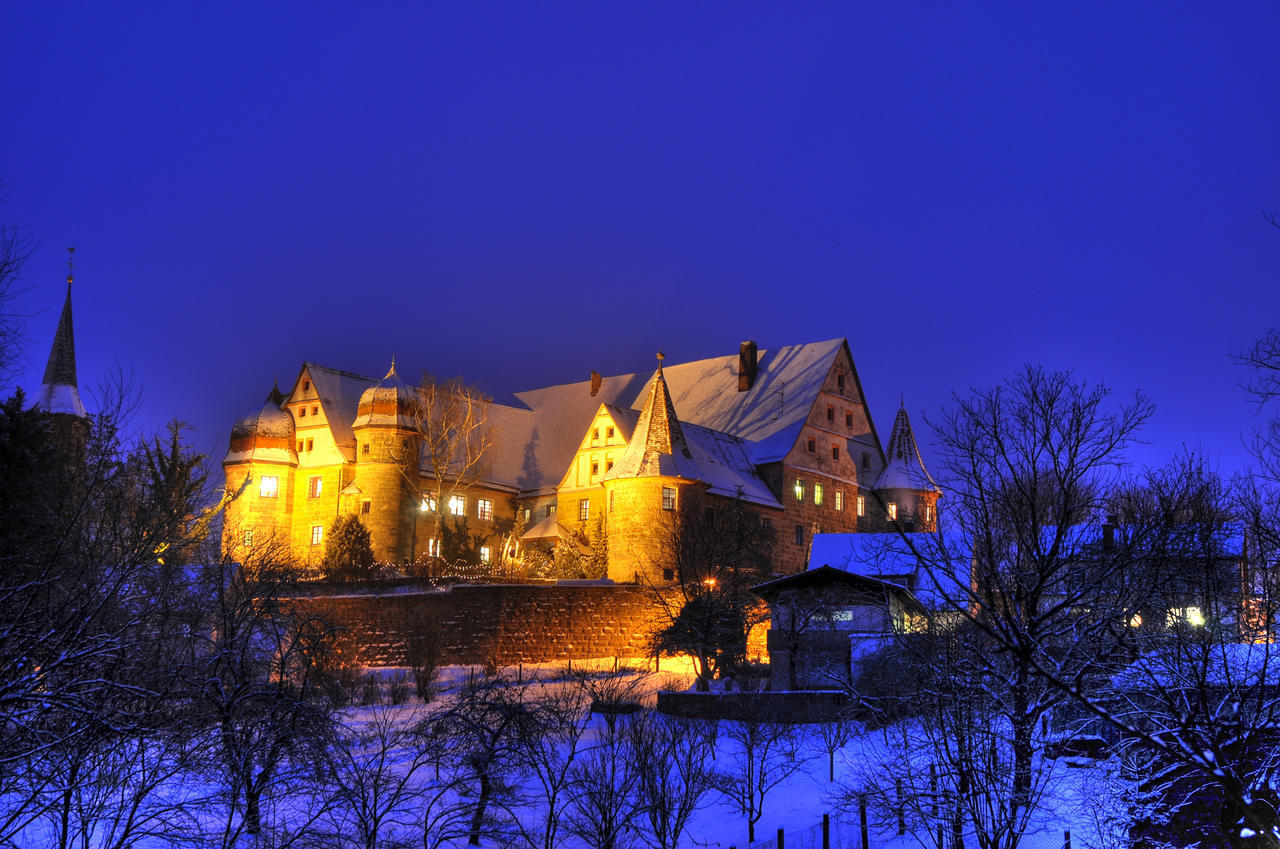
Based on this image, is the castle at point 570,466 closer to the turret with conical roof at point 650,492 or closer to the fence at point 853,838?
the turret with conical roof at point 650,492

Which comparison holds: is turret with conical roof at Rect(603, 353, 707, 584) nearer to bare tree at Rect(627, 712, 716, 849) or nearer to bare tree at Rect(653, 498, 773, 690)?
bare tree at Rect(653, 498, 773, 690)

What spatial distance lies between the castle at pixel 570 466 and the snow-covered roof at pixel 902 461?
0.09 metres

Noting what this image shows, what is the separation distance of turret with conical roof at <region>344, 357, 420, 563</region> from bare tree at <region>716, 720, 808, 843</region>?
26383 millimetres

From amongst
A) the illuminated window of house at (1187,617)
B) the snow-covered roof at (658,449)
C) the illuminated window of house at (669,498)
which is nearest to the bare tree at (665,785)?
the illuminated window of house at (1187,617)

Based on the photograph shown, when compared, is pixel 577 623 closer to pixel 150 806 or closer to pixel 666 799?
pixel 666 799

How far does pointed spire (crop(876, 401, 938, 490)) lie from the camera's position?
212ft

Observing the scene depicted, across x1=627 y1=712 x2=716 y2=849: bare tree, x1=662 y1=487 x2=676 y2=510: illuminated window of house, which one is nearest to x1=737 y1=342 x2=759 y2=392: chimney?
x1=662 y1=487 x2=676 y2=510: illuminated window of house

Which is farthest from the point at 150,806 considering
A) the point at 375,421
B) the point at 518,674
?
the point at 375,421

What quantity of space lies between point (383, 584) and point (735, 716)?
17953mm

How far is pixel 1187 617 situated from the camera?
100 feet

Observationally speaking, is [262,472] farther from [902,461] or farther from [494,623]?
[902,461]

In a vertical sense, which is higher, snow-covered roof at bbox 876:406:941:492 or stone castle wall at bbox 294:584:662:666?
snow-covered roof at bbox 876:406:941:492

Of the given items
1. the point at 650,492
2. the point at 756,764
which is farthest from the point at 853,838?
the point at 650,492

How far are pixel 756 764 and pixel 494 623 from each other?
15.9m
